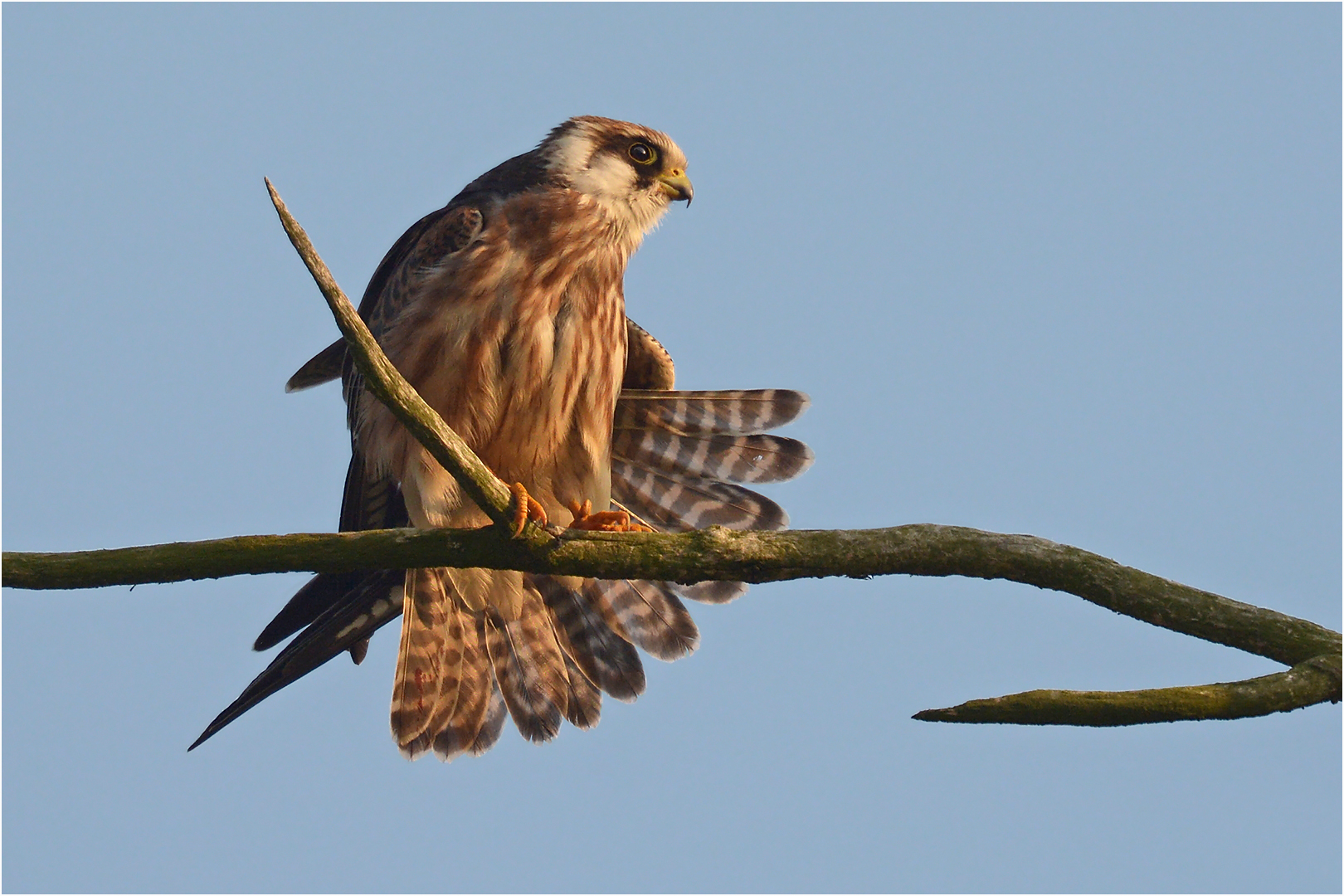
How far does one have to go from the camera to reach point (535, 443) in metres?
4.69

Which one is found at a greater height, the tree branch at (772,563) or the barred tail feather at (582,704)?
the tree branch at (772,563)

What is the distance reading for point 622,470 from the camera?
17.3ft

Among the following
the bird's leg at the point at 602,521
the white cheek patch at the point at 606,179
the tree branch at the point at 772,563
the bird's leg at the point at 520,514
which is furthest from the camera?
the white cheek patch at the point at 606,179

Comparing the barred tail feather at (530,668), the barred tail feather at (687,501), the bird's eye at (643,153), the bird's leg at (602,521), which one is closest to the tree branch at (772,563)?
the bird's leg at (602,521)

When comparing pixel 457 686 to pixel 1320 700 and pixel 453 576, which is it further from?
pixel 1320 700

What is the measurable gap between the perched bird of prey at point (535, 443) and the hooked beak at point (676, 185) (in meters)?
0.01

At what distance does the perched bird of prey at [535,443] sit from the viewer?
4.60 meters

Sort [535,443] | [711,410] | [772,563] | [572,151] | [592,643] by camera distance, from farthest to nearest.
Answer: [592,643] → [572,151] → [711,410] → [535,443] → [772,563]

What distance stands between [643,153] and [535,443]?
1.37 m

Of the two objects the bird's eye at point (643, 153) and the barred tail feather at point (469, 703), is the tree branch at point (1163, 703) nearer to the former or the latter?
the barred tail feather at point (469, 703)

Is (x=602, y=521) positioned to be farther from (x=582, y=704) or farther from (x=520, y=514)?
(x=520, y=514)

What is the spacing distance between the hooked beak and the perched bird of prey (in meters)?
0.01

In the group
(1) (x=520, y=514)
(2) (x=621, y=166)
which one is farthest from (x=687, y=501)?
(1) (x=520, y=514)

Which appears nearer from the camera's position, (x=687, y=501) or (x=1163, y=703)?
(x=1163, y=703)
